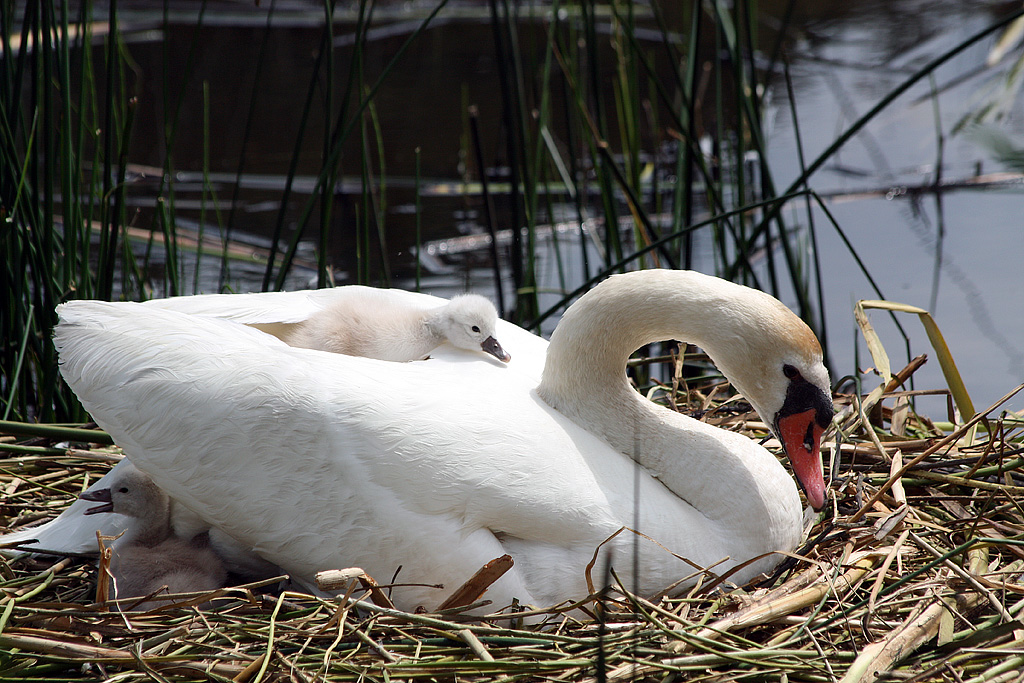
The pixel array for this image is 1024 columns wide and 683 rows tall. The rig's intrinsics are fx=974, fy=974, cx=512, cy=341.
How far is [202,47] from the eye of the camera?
31.6ft

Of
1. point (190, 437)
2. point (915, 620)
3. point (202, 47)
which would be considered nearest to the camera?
point (915, 620)

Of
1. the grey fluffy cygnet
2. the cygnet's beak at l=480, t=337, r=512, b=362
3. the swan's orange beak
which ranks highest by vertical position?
the cygnet's beak at l=480, t=337, r=512, b=362

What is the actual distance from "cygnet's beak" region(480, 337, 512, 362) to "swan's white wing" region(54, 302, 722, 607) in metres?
0.47

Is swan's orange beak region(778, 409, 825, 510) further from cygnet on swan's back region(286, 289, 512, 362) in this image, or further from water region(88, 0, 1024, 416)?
water region(88, 0, 1024, 416)

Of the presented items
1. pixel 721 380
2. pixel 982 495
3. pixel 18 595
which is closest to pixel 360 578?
pixel 18 595

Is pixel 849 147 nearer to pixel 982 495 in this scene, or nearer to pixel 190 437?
pixel 982 495

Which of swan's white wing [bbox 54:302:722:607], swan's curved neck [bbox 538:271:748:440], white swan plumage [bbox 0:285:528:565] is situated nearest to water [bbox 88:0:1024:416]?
white swan plumage [bbox 0:285:528:565]

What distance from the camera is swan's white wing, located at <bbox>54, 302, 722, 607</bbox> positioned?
2.30 meters

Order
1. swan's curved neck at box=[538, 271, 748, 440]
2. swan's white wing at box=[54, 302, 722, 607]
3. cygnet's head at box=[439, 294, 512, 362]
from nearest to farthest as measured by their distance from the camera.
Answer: swan's white wing at box=[54, 302, 722, 607] < swan's curved neck at box=[538, 271, 748, 440] < cygnet's head at box=[439, 294, 512, 362]

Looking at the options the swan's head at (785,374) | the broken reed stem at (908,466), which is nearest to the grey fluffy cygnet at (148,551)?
the swan's head at (785,374)

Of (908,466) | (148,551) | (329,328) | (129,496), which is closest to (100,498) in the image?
(129,496)

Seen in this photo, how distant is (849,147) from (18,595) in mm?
5941

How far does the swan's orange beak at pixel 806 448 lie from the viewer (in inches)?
98.6

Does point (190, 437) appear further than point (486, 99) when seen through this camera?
No
